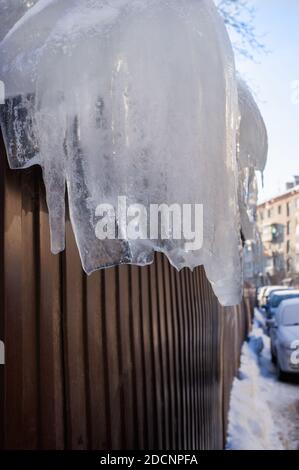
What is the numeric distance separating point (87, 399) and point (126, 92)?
1.27 metres

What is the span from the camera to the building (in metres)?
40.5

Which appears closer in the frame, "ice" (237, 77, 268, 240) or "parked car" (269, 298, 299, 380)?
"ice" (237, 77, 268, 240)

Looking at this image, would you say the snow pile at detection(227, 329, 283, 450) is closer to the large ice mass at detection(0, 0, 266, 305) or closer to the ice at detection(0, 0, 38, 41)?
the large ice mass at detection(0, 0, 266, 305)

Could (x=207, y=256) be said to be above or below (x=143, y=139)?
below

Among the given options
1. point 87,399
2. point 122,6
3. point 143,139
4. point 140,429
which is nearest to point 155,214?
point 143,139

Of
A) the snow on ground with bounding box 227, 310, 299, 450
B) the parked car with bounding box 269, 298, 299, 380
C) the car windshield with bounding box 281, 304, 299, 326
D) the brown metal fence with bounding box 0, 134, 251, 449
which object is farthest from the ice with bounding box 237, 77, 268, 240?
the car windshield with bounding box 281, 304, 299, 326

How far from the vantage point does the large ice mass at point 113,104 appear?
1.29 m

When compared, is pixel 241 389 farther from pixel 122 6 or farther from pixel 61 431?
pixel 122 6

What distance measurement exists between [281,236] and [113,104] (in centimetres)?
4481

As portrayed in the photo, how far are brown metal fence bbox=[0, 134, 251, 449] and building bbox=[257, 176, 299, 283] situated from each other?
124 ft

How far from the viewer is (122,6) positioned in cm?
134

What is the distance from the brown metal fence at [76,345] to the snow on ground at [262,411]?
2.75m

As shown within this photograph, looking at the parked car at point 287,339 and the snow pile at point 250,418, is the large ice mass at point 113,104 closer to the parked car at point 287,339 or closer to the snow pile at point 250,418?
the snow pile at point 250,418
